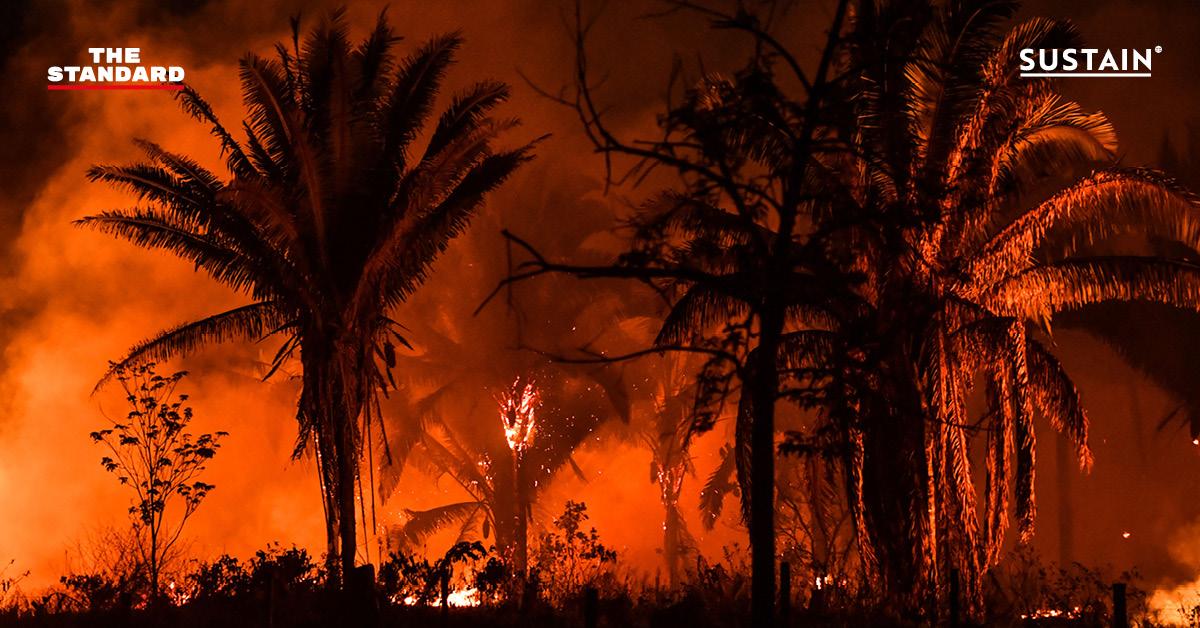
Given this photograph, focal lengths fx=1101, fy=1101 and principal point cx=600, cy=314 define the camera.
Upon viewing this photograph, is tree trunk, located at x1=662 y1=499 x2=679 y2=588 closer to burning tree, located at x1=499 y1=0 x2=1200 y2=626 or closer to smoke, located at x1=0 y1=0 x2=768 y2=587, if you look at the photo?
smoke, located at x1=0 y1=0 x2=768 y2=587

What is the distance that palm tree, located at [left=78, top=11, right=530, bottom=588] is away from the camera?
13273 mm

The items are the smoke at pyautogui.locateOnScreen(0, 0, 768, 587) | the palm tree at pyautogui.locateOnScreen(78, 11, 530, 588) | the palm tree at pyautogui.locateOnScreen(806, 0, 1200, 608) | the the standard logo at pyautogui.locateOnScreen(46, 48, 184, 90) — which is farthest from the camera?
the the standard logo at pyautogui.locateOnScreen(46, 48, 184, 90)

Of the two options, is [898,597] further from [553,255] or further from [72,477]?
[72,477]

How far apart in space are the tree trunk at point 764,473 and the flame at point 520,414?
16667mm

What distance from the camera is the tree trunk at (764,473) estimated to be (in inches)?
338

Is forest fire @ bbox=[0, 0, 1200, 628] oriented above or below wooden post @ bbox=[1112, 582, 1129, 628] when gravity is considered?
above

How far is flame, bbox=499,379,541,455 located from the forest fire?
145 mm

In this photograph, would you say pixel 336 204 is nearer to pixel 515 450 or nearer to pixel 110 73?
pixel 515 450

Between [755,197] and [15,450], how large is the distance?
2817 centimetres

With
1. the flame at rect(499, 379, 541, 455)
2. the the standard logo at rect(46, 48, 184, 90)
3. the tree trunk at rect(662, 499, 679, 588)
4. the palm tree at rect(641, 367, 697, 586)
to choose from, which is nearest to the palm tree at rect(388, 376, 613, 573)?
the flame at rect(499, 379, 541, 455)

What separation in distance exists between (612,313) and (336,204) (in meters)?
10.7

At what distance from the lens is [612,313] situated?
23812 millimetres

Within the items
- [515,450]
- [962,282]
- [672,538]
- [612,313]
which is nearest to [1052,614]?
[962,282]

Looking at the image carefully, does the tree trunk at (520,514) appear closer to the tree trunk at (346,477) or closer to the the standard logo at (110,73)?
the tree trunk at (346,477)
